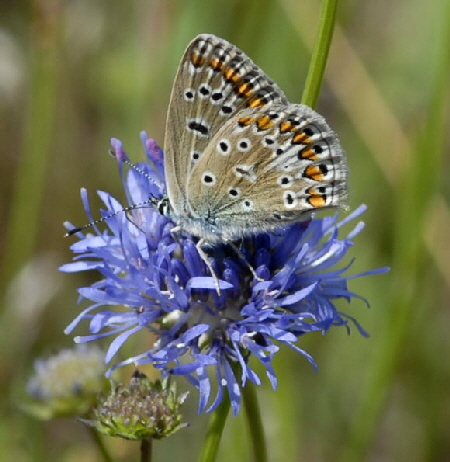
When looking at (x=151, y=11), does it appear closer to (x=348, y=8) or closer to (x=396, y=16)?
(x=348, y=8)

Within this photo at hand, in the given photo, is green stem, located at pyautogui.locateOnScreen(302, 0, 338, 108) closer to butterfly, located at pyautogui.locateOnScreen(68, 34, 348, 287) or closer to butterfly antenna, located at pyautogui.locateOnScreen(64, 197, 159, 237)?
butterfly, located at pyautogui.locateOnScreen(68, 34, 348, 287)

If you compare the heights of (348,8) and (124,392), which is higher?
(348,8)

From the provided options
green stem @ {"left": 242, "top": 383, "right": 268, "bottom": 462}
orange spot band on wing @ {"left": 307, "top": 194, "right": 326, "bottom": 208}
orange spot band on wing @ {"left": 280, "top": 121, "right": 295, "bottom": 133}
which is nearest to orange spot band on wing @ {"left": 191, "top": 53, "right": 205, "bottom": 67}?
orange spot band on wing @ {"left": 280, "top": 121, "right": 295, "bottom": 133}

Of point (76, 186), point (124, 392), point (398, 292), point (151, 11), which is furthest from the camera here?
point (76, 186)

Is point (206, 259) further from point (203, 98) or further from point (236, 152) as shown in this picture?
point (203, 98)

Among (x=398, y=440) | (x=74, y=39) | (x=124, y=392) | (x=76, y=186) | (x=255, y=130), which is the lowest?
(x=398, y=440)

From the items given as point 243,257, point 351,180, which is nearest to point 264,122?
point 243,257

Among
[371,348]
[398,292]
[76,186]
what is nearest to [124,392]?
[398,292]
